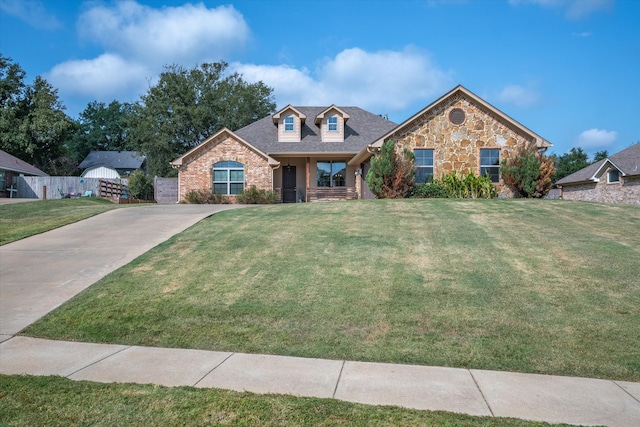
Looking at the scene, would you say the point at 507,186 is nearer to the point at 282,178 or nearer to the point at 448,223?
the point at 448,223

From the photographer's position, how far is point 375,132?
89.0 ft

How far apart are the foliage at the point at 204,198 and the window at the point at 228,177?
1.48 ft

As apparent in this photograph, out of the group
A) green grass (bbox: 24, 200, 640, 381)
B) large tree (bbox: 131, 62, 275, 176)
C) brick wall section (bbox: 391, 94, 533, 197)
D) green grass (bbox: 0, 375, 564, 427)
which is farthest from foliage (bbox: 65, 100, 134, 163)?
green grass (bbox: 0, 375, 564, 427)

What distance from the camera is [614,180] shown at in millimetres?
28859

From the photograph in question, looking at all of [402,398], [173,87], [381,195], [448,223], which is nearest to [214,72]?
[173,87]

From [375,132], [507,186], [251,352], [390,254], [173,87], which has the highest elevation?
[173,87]

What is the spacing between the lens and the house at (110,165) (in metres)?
54.4

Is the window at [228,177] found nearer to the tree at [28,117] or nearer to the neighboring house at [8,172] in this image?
the neighboring house at [8,172]

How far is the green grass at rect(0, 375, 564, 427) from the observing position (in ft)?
11.1

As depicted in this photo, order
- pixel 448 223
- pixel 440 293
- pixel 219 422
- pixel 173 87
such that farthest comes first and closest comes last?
pixel 173 87
pixel 448 223
pixel 440 293
pixel 219 422

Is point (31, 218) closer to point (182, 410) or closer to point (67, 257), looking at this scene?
point (67, 257)

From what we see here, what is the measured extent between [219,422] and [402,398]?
5.32 ft

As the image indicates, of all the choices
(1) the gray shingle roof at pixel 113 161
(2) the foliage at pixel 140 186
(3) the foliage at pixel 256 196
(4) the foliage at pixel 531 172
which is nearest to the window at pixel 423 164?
(4) the foliage at pixel 531 172

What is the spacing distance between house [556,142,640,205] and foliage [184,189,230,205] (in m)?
23.6
